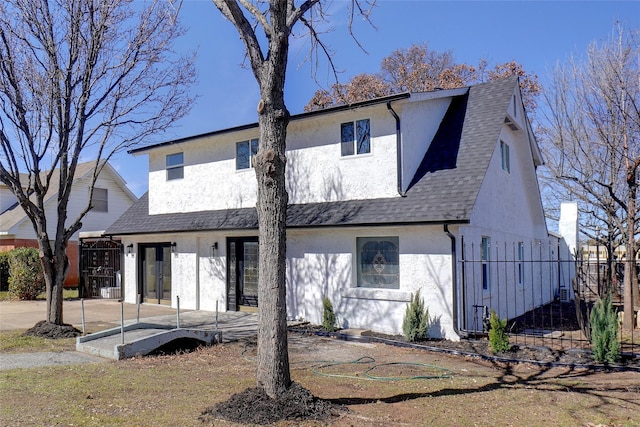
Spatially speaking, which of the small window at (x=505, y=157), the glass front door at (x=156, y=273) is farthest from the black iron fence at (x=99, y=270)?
the small window at (x=505, y=157)

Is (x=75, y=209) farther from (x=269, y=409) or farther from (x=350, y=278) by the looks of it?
(x=269, y=409)

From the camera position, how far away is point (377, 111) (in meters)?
12.7

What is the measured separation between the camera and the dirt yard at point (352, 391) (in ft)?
19.5

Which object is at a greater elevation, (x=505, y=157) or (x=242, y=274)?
(x=505, y=157)

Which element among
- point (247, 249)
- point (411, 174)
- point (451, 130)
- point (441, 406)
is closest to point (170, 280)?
point (247, 249)

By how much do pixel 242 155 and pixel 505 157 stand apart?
786 cm

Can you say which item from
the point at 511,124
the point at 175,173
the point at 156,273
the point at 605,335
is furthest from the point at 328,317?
the point at 175,173

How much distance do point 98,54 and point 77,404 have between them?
8.72m

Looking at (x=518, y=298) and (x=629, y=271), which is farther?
(x=518, y=298)

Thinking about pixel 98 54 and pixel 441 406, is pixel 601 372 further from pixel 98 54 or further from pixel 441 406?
pixel 98 54

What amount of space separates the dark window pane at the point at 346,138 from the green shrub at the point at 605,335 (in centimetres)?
697

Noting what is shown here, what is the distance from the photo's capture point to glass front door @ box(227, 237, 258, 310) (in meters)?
15.2

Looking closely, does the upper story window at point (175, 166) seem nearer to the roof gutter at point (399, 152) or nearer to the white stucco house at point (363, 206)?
the white stucco house at point (363, 206)

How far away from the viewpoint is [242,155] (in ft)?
51.6
